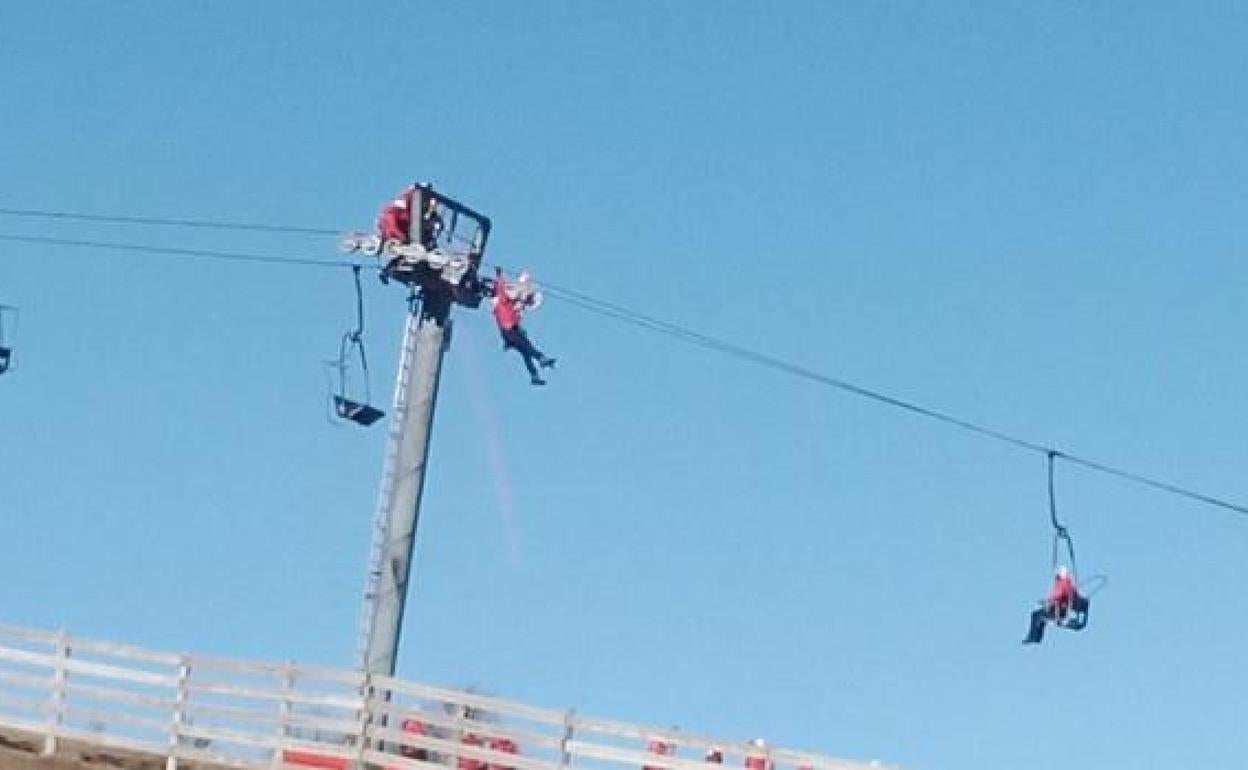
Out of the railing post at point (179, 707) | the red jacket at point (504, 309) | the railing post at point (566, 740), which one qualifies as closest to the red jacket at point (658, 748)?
the railing post at point (566, 740)

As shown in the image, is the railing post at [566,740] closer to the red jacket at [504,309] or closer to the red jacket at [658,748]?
the red jacket at [658,748]

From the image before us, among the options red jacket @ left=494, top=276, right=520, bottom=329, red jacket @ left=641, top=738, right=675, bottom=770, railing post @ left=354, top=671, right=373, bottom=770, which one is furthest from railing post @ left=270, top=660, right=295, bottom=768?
red jacket @ left=494, top=276, right=520, bottom=329

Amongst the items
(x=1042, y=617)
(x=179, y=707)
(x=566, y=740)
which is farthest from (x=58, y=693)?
(x=1042, y=617)

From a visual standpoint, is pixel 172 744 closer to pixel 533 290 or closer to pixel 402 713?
pixel 402 713

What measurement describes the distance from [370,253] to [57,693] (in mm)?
8739

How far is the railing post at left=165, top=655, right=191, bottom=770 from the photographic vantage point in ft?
90.0

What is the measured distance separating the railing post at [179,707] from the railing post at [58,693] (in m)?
1.25

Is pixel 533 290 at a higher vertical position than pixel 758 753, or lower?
higher

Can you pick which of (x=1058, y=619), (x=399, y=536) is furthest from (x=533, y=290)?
(x=1058, y=619)

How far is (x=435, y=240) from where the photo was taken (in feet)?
113

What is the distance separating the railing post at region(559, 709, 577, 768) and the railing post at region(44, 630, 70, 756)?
5584mm

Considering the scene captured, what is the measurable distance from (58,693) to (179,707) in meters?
1.41

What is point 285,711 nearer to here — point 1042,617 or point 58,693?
point 58,693

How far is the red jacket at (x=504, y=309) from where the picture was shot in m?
34.3
